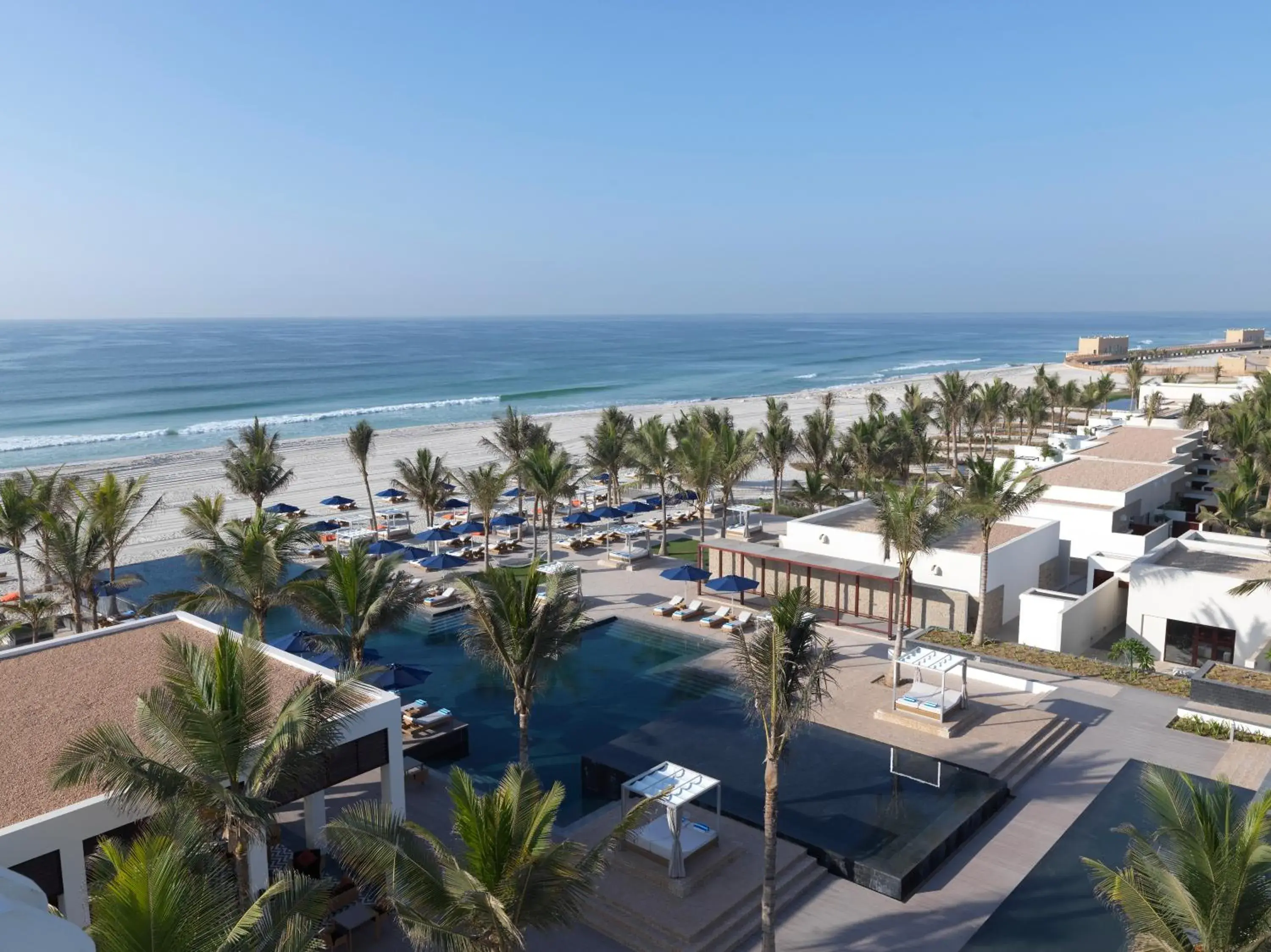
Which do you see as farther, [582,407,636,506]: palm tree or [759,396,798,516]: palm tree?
[759,396,798,516]: palm tree

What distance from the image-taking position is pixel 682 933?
498 inches

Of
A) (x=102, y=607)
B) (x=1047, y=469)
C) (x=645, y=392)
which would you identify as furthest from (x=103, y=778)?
(x=645, y=392)

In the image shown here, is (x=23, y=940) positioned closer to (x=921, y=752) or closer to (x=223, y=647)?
(x=223, y=647)

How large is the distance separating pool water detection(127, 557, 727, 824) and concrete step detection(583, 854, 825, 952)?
10.2 feet

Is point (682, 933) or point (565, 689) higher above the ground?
point (682, 933)

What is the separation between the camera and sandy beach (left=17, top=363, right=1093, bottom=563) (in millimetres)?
42250

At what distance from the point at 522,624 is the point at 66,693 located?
6857mm

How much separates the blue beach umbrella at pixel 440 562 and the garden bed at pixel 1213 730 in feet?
65.8

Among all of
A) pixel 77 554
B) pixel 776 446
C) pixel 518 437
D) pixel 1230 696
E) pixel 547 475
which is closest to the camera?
pixel 1230 696

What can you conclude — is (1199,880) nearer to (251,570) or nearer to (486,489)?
(251,570)

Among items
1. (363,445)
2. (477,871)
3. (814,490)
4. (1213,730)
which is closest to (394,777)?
(477,871)

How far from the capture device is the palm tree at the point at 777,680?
444 inches

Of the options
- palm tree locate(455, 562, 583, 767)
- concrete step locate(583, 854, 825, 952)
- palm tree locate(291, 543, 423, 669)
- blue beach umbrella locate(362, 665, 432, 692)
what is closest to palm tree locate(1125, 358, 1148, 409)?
blue beach umbrella locate(362, 665, 432, 692)

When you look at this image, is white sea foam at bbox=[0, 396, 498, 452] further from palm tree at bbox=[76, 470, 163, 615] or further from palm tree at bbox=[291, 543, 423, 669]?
palm tree at bbox=[291, 543, 423, 669]
